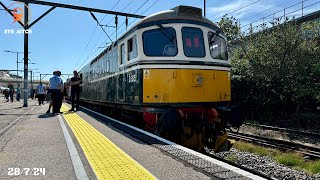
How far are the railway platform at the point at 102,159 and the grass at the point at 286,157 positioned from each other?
3.56 m

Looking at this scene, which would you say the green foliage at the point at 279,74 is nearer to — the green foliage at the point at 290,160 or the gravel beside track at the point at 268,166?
the green foliage at the point at 290,160

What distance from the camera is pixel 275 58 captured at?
49.5 ft

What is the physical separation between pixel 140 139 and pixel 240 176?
2940 millimetres

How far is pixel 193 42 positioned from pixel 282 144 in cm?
438

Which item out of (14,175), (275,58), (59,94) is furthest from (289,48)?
(14,175)

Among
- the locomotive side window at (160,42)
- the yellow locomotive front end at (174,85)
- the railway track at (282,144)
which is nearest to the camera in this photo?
the yellow locomotive front end at (174,85)

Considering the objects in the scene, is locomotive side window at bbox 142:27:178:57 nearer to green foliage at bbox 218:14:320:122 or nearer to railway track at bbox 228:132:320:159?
railway track at bbox 228:132:320:159

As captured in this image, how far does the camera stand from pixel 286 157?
8250mm

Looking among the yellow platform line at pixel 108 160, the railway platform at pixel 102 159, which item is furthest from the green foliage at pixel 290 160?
the yellow platform line at pixel 108 160

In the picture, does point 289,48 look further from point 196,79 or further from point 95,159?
point 95,159

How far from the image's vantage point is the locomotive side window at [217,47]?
8.45m
